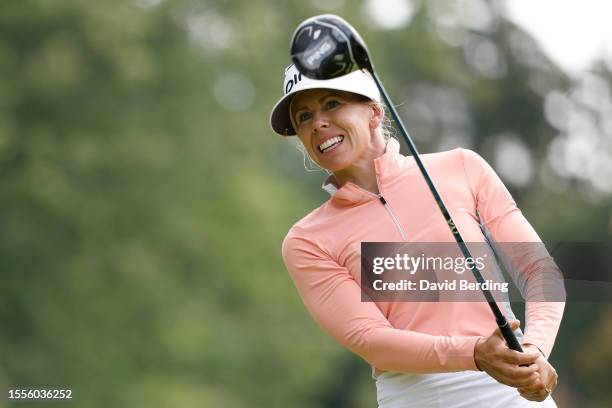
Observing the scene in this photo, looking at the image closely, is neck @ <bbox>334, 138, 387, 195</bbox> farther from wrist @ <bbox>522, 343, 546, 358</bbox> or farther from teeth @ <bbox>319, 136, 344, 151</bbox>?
wrist @ <bbox>522, 343, 546, 358</bbox>

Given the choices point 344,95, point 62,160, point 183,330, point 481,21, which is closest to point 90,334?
point 183,330

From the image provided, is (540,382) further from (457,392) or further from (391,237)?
(391,237)

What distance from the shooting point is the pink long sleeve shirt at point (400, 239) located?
3439 millimetres

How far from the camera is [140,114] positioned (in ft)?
52.9

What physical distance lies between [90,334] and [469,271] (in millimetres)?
12891

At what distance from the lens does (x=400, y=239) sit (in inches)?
140

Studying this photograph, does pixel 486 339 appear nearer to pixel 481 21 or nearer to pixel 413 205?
pixel 413 205

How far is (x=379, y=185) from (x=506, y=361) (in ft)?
2.36

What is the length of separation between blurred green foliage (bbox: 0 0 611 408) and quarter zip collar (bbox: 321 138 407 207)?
11.7 meters

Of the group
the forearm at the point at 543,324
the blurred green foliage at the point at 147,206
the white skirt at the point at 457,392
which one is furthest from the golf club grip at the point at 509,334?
the blurred green foliage at the point at 147,206

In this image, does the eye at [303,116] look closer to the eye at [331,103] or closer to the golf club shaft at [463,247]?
the eye at [331,103]

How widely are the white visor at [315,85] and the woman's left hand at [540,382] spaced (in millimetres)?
895

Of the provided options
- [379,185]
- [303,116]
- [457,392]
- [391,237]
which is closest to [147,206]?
[303,116]

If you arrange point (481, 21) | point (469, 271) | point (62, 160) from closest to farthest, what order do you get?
point (469, 271)
point (62, 160)
point (481, 21)
